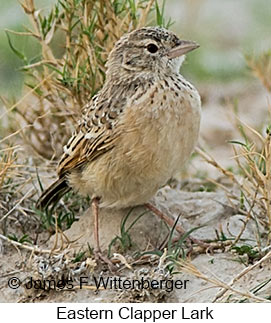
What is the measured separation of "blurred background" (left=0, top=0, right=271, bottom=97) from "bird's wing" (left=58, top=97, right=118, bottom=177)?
8.42 ft

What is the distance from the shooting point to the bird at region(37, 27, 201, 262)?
6.03m

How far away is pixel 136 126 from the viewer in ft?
19.8

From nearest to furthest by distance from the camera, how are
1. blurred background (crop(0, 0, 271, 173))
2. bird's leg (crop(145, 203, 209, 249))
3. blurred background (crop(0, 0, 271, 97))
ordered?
bird's leg (crop(145, 203, 209, 249)), blurred background (crop(0, 0, 271, 173)), blurred background (crop(0, 0, 271, 97))

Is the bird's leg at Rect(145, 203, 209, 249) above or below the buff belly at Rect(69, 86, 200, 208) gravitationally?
below

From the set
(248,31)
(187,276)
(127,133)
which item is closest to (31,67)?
(127,133)

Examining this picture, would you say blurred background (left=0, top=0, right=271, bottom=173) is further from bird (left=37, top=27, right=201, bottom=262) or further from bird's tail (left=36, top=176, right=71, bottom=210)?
bird (left=37, top=27, right=201, bottom=262)

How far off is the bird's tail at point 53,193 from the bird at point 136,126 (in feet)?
0.38

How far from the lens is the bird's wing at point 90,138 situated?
6.18 meters

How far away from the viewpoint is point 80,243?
6402mm

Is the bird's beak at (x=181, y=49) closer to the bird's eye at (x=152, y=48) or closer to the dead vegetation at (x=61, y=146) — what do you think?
the bird's eye at (x=152, y=48)

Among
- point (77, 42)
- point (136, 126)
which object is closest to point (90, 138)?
point (136, 126)

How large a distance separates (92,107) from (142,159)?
61 centimetres

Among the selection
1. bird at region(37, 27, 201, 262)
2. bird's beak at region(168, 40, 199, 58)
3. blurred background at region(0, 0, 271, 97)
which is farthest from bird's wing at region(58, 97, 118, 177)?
blurred background at region(0, 0, 271, 97)

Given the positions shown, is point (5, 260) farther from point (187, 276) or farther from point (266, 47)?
point (266, 47)
